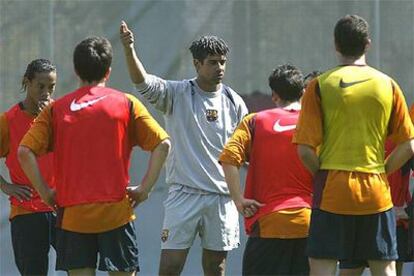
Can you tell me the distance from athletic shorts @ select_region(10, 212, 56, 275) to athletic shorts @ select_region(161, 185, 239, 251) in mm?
713

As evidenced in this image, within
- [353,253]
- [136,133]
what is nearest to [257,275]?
[353,253]

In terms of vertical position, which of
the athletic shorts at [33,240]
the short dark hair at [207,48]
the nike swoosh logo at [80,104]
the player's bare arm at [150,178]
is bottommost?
the athletic shorts at [33,240]

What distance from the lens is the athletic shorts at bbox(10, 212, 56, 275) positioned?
6.60m

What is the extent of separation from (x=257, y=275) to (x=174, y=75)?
112 inches

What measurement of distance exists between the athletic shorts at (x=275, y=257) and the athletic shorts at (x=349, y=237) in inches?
15.6

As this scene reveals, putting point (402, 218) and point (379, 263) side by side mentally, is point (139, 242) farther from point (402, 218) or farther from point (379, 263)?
point (379, 263)

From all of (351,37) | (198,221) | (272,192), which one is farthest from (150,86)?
(351,37)

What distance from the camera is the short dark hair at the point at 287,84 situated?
599 cm

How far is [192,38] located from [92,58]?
9.55ft

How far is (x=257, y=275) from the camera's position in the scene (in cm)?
585

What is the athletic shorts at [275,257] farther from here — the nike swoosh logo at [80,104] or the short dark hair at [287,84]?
the nike swoosh logo at [80,104]

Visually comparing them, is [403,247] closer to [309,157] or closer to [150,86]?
[309,157]

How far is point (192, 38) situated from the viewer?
8.34 metres

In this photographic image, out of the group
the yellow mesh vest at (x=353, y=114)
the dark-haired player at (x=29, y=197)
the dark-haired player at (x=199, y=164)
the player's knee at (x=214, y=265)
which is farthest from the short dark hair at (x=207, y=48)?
the yellow mesh vest at (x=353, y=114)
